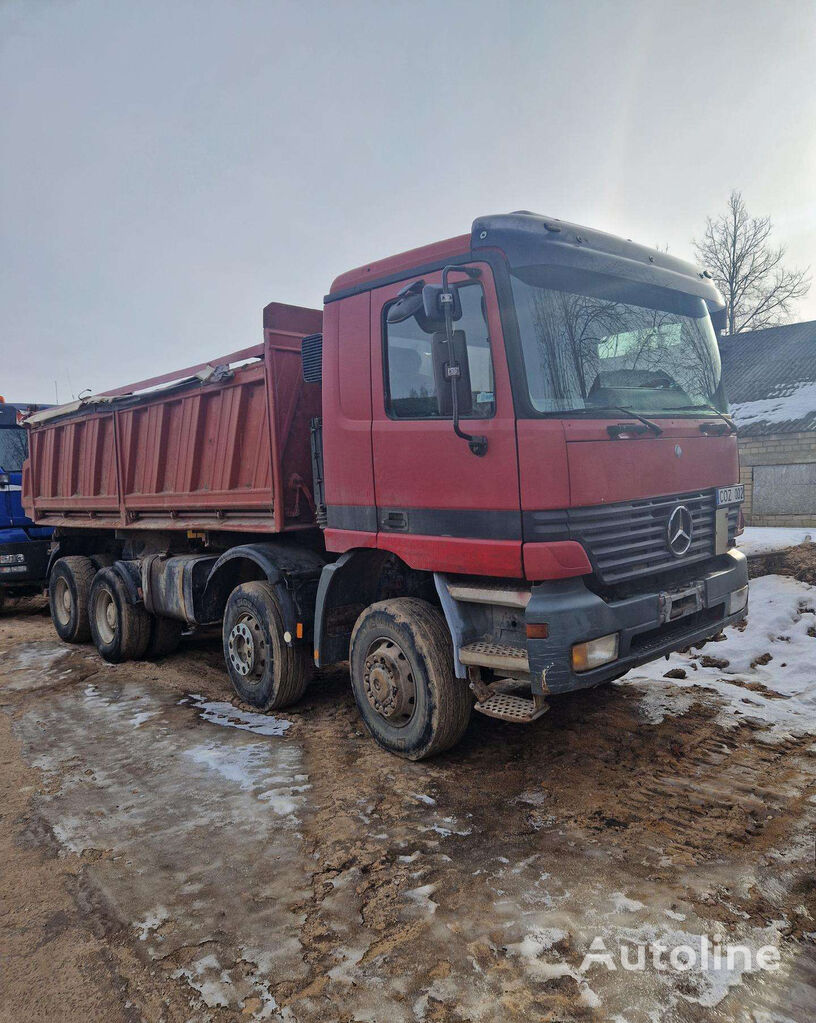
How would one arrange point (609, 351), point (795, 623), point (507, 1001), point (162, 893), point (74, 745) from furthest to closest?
point (795, 623) < point (74, 745) < point (609, 351) < point (162, 893) < point (507, 1001)

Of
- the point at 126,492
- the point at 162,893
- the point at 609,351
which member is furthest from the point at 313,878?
the point at 126,492

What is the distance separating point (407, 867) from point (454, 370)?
7.97ft

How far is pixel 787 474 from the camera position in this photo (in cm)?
1830

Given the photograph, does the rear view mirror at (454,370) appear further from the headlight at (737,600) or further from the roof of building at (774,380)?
the roof of building at (774,380)

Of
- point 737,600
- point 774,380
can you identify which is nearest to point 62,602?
point 737,600

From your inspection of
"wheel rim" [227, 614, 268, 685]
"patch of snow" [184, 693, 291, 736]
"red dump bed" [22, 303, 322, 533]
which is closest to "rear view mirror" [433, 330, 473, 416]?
"red dump bed" [22, 303, 322, 533]

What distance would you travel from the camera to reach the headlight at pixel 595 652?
11.9 feet

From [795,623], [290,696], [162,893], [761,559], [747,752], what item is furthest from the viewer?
[761,559]

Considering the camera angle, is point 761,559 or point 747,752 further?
point 761,559

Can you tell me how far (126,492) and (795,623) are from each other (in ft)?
22.9

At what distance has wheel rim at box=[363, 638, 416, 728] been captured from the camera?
4379 millimetres

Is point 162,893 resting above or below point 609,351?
below

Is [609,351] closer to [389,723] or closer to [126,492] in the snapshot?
[389,723]

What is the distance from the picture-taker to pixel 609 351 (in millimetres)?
4078
